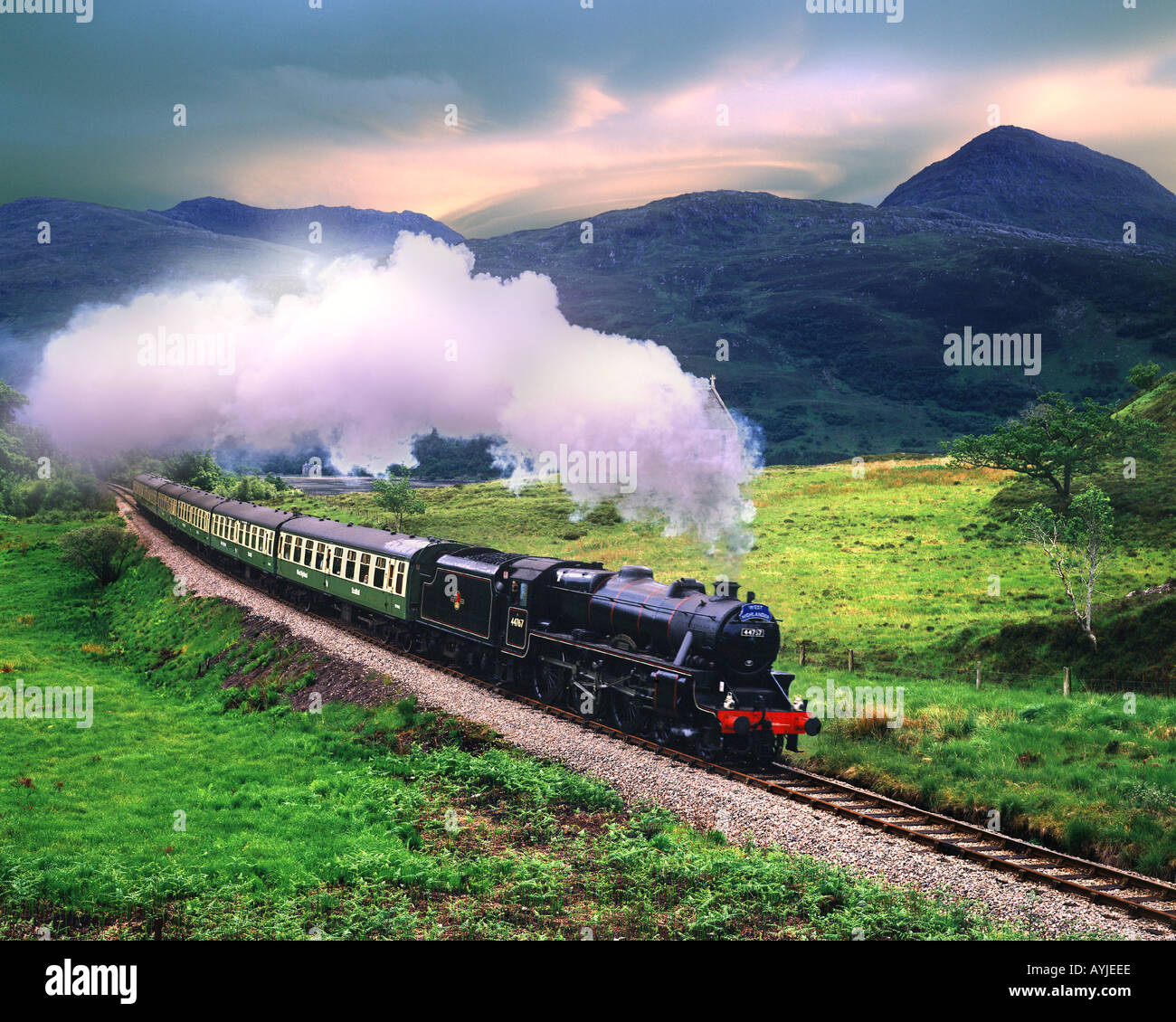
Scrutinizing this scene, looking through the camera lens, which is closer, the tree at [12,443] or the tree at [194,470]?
the tree at [12,443]

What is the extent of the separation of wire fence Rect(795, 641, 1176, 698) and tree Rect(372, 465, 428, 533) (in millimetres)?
41952

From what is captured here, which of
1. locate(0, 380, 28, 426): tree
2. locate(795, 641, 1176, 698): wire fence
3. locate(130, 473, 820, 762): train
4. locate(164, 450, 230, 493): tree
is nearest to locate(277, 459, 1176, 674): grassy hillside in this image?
locate(795, 641, 1176, 698): wire fence

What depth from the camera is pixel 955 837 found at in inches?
622

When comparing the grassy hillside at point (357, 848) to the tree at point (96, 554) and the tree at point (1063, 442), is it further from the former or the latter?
the tree at point (1063, 442)

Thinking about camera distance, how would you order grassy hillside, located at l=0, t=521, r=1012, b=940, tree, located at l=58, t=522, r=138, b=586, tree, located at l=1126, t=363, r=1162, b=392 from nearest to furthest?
grassy hillside, located at l=0, t=521, r=1012, b=940
tree, located at l=58, t=522, r=138, b=586
tree, located at l=1126, t=363, r=1162, b=392

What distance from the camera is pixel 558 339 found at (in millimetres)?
32531

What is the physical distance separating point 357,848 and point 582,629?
10.5m

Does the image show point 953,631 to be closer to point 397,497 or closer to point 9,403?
point 397,497

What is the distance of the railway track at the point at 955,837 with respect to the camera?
13250 mm

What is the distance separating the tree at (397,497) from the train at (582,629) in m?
28.1

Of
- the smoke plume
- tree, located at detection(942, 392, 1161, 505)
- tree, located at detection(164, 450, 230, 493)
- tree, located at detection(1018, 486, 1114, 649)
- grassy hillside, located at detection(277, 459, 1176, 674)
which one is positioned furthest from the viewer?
tree, located at detection(164, 450, 230, 493)

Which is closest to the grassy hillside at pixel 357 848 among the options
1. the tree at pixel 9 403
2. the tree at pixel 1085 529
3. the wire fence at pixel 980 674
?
the wire fence at pixel 980 674

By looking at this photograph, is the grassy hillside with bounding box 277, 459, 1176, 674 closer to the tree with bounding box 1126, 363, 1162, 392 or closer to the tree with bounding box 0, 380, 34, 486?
the tree with bounding box 1126, 363, 1162, 392

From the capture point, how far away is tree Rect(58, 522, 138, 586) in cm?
5334
